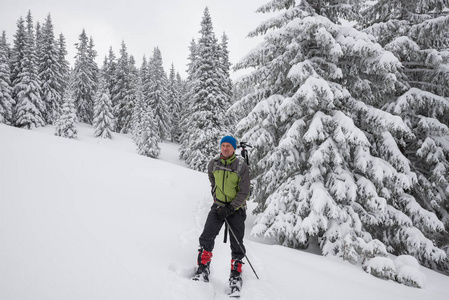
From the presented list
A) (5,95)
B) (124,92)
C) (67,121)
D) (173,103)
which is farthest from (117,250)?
(173,103)

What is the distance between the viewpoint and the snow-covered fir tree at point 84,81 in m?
41.3

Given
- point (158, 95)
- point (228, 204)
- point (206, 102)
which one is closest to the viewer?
point (228, 204)

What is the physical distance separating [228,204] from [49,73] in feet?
144

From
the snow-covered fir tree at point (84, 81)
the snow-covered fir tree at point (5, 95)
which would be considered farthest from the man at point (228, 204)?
the snow-covered fir tree at point (84, 81)

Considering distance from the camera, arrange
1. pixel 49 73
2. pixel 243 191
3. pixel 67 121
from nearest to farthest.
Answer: pixel 243 191
pixel 67 121
pixel 49 73

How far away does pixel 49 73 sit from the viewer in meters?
35.8

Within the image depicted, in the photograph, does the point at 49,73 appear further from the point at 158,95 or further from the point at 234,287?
the point at 234,287

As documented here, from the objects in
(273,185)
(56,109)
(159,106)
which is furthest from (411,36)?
(56,109)

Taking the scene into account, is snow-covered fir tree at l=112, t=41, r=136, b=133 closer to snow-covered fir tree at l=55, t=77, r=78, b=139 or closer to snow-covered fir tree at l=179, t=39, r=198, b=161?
snow-covered fir tree at l=55, t=77, r=78, b=139

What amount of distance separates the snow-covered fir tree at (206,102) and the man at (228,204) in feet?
60.0

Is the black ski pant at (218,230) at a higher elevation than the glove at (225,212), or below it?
below

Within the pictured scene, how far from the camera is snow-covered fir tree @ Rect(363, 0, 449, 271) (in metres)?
7.92

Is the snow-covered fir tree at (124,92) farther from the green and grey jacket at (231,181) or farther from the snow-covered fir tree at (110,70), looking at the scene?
the green and grey jacket at (231,181)

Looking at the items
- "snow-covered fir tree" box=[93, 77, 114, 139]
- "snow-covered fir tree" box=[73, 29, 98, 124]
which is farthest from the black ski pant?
"snow-covered fir tree" box=[73, 29, 98, 124]
